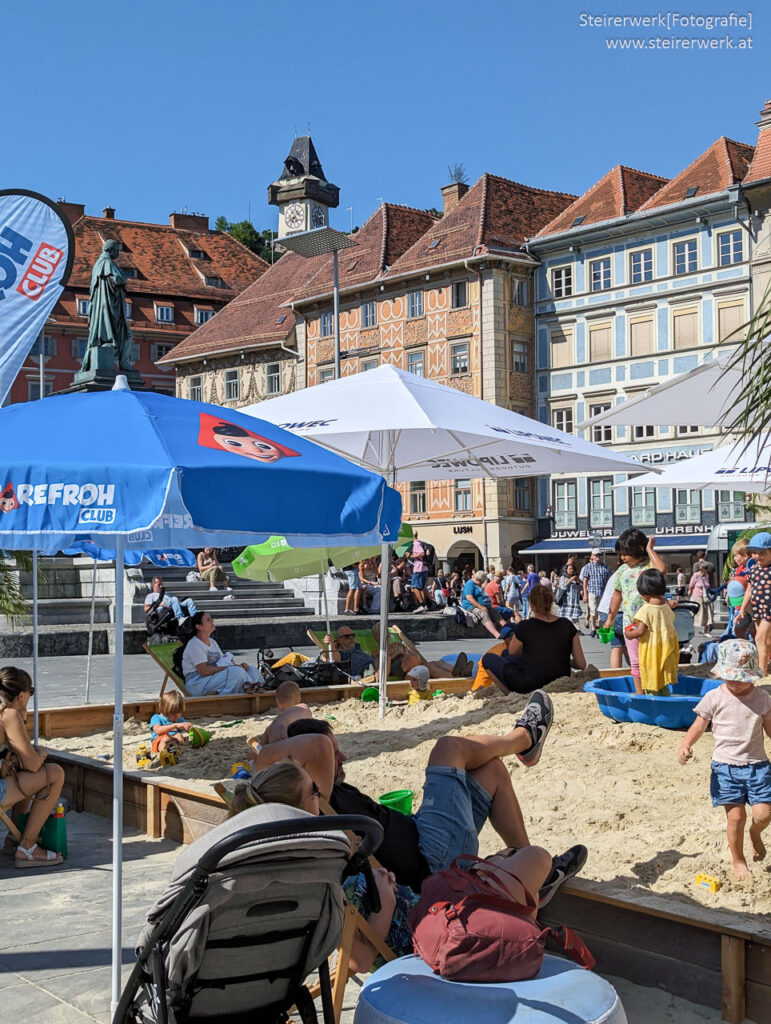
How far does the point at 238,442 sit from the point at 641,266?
46408 millimetres

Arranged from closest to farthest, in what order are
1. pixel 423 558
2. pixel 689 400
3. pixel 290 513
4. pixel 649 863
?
1. pixel 290 513
2. pixel 649 863
3. pixel 689 400
4. pixel 423 558

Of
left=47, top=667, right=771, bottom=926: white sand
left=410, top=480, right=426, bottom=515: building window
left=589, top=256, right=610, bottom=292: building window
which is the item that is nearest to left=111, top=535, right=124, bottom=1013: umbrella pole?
left=47, top=667, right=771, bottom=926: white sand

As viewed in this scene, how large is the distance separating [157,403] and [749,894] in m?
3.30

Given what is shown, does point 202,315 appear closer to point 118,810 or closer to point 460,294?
point 460,294

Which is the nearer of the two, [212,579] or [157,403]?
[157,403]

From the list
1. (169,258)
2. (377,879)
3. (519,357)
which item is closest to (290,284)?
(169,258)

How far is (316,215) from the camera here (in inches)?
3789

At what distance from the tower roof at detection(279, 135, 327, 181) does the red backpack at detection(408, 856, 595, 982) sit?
323 ft

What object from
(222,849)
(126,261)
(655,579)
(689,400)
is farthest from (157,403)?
(126,261)

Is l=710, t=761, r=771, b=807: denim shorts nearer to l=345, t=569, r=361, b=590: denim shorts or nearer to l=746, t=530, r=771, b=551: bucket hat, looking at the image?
l=746, t=530, r=771, b=551: bucket hat

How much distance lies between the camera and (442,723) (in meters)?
9.77

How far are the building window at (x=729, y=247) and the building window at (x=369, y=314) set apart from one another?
1690cm

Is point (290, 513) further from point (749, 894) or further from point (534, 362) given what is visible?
point (534, 362)

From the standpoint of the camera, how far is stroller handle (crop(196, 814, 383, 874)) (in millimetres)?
3154
